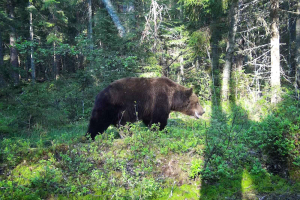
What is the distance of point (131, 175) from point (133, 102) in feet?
11.0

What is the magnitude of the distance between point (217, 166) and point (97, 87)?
31.4ft

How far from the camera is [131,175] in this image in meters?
4.25

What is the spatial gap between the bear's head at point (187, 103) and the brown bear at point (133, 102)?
0.17 ft

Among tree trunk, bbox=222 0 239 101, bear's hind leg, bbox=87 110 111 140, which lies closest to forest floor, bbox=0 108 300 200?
bear's hind leg, bbox=87 110 111 140

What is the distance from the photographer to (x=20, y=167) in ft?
14.5

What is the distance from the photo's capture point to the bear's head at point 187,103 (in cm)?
860

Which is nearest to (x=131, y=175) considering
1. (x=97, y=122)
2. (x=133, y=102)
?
(x=97, y=122)

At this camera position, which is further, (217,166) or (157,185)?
(217,166)

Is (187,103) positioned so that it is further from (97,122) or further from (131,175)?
(131,175)

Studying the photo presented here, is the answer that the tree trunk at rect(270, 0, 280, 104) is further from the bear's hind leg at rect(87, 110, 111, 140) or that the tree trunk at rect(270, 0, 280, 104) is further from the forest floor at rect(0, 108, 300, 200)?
the bear's hind leg at rect(87, 110, 111, 140)

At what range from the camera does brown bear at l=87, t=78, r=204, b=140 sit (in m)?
6.89

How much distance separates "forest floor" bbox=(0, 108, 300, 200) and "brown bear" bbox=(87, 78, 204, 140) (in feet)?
5.43

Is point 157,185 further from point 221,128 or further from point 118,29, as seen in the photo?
point 118,29

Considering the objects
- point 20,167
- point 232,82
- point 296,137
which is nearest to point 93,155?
point 20,167
